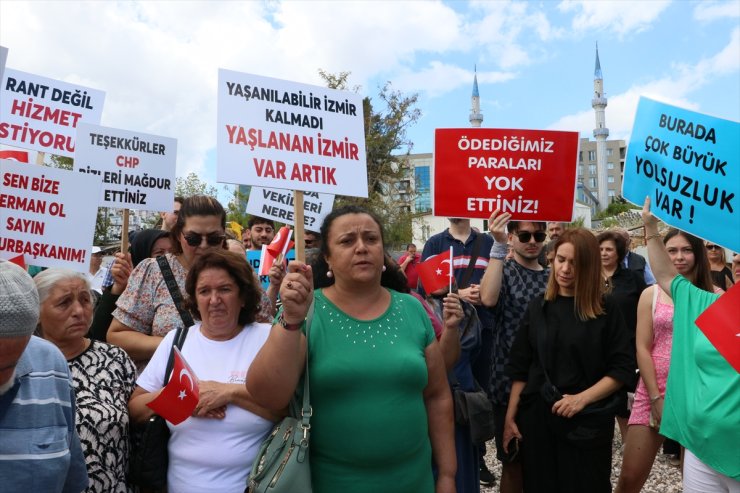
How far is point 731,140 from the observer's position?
10.1 ft

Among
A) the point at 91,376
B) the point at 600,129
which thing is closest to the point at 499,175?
the point at 91,376

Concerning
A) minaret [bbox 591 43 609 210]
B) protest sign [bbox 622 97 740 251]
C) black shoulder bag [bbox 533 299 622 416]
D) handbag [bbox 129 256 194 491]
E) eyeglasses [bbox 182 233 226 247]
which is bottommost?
handbag [bbox 129 256 194 491]

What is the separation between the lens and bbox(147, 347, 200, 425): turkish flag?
8.11ft

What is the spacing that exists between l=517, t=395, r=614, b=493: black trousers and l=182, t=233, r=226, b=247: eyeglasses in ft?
6.89

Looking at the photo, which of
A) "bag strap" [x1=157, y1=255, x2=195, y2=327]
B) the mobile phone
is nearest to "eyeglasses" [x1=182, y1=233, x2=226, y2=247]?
"bag strap" [x1=157, y1=255, x2=195, y2=327]

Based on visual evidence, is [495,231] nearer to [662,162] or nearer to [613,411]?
[662,162]

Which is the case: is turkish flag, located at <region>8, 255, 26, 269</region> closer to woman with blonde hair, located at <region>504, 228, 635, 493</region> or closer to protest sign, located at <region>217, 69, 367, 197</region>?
protest sign, located at <region>217, 69, 367, 197</region>

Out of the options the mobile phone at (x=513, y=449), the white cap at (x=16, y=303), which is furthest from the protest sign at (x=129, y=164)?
the mobile phone at (x=513, y=449)

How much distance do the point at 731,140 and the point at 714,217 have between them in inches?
16.0

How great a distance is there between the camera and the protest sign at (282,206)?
17.6 feet

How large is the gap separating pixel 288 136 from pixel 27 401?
1.80m

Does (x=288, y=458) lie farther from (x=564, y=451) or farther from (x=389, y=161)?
(x=389, y=161)

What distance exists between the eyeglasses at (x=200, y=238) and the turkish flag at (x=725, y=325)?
8.33 feet

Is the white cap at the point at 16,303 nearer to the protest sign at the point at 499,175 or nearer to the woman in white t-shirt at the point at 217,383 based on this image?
the woman in white t-shirt at the point at 217,383
